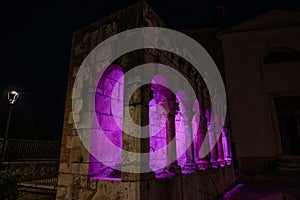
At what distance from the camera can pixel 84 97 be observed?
3041 millimetres

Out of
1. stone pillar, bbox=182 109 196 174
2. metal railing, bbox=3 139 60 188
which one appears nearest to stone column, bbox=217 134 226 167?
stone pillar, bbox=182 109 196 174

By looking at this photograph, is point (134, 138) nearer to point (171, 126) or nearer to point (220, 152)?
point (171, 126)

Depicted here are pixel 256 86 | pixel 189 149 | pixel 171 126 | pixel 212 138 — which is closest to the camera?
pixel 171 126

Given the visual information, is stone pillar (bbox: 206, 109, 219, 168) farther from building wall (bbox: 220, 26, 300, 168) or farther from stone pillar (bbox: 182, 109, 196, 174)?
building wall (bbox: 220, 26, 300, 168)

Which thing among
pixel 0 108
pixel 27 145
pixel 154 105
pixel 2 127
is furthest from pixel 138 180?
pixel 0 108

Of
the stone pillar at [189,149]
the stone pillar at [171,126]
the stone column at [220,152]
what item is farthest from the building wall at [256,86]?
the stone pillar at [171,126]

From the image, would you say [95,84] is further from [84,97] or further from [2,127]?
[2,127]

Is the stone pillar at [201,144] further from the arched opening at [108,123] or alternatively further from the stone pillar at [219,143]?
the arched opening at [108,123]

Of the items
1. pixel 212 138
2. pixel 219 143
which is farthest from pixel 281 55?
pixel 212 138

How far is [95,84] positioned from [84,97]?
268 mm

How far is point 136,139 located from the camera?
2.39 m

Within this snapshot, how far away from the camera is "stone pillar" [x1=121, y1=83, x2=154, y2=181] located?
2.32 m

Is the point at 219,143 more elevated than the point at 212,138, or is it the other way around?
the point at 212,138

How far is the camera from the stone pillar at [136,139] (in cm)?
232
